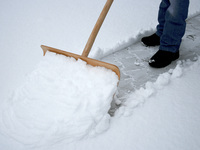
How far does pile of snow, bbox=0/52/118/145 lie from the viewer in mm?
855

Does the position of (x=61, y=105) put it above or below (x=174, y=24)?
below

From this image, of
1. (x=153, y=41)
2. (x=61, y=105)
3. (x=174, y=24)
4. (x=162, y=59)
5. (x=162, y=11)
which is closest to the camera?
Result: (x=61, y=105)

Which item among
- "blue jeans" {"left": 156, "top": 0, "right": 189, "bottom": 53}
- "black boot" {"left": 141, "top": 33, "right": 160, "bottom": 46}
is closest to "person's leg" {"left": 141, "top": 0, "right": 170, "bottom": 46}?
"black boot" {"left": 141, "top": 33, "right": 160, "bottom": 46}

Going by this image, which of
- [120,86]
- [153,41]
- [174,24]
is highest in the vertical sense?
[174,24]

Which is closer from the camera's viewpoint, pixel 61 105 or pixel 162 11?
pixel 61 105

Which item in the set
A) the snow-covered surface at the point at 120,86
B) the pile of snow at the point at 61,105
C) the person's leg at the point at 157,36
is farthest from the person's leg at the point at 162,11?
the pile of snow at the point at 61,105

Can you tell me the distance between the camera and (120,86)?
1.28m

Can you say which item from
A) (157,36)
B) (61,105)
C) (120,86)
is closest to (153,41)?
(157,36)

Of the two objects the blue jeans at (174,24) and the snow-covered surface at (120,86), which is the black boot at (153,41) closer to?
the snow-covered surface at (120,86)

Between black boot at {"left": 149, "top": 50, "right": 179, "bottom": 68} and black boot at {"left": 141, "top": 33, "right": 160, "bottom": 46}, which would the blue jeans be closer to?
black boot at {"left": 149, "top": 50, "right": 179, "bottom": 68}

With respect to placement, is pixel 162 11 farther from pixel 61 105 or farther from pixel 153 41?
pixel 61 105

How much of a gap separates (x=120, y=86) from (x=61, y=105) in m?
0.59

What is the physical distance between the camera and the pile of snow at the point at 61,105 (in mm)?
855

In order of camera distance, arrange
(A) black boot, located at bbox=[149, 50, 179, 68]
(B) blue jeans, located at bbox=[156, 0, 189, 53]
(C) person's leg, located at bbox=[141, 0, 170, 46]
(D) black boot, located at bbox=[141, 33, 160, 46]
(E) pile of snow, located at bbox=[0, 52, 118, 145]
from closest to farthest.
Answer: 1. (E) pile of snow, located at bbox=[0, 52, 118, 145]
2. (B) blue jeans, located at bbox=[156, 0, 189, 53]
3. (A) black boot, located at bbox=[149, 50, 179, 68]
4. (C) person's leg, located at bbox=[141, 0, 170, 46]
5. (D) black boot, located at bbox=[141, 33, 160, 46]
